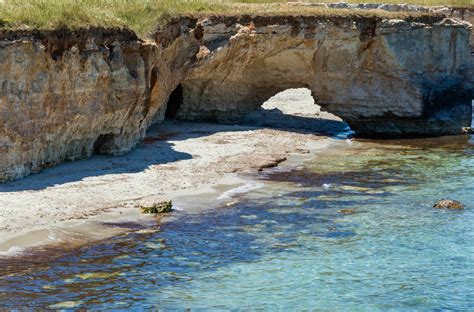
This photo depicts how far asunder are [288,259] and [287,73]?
16.7 meters

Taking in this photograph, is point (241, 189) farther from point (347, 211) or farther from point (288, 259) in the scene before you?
point (288, 259)

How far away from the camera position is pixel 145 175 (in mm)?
22469

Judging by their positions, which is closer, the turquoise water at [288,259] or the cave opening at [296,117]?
the turquoise water at [288,259]

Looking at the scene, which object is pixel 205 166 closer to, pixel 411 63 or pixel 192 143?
pixel 192 143

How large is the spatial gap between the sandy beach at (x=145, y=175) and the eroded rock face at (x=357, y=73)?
1355mm

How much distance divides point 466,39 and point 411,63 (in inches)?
111

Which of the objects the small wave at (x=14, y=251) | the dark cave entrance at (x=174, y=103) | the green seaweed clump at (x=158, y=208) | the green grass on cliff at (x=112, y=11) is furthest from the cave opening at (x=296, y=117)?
the small wave at (x=14, y=251)

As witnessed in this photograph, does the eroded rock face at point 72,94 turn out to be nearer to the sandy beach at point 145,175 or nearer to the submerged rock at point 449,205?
the sandy beach at point 145,175

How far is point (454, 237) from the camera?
1792 cm

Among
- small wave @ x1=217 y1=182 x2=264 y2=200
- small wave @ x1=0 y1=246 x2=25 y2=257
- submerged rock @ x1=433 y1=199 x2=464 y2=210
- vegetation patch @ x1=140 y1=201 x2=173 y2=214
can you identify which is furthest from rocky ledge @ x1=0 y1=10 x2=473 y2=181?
submerged rock @ x1=433 y1=199 x2=464 y2=210

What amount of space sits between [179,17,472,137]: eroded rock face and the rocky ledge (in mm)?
39

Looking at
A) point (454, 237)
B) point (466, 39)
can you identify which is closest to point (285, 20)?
point (466, 39)

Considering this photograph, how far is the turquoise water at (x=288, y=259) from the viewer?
14086 mm

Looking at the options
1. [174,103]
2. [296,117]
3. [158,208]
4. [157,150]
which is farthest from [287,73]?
[158,208]
